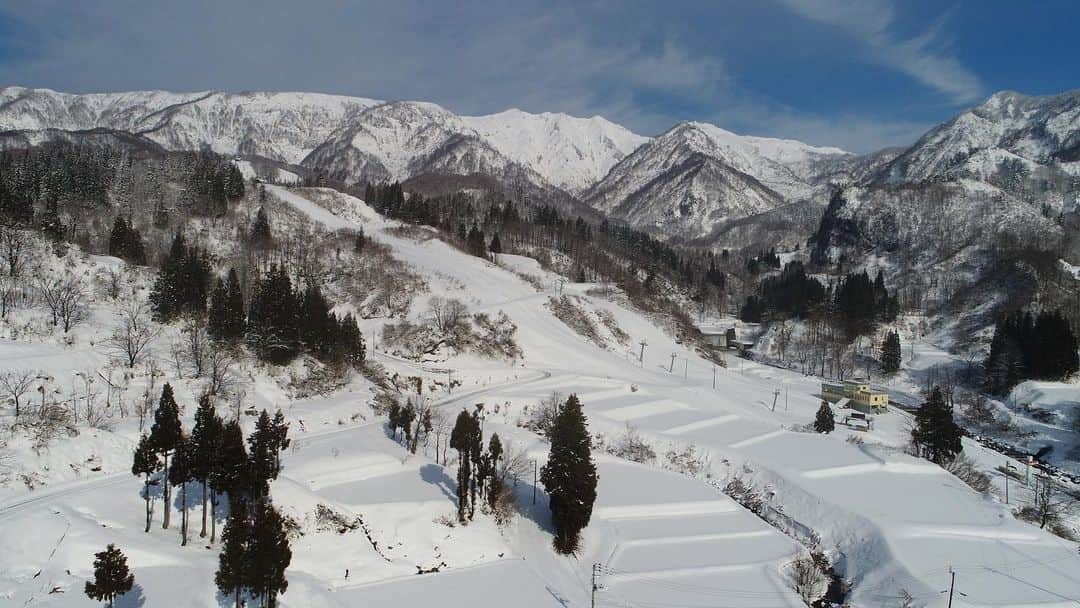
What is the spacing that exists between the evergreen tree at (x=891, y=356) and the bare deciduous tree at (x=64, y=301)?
102036 millimetres

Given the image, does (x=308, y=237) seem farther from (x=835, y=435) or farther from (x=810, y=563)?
(x=810, y=563)

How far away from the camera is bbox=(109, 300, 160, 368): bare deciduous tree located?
1624 inches

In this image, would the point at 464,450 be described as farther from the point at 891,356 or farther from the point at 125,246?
the point at 891,356

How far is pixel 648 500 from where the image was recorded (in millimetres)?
35969

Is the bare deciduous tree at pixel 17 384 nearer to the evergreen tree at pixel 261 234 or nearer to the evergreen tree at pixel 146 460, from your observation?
the evergreen tree at pixel 146 460

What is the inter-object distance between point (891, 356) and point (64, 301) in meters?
103

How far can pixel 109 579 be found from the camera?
17.5 metres

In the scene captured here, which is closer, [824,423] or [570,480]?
[570,480]

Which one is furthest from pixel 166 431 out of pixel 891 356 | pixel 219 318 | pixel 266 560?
pixel 891 356

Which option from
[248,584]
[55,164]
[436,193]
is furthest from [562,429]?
[436,193]

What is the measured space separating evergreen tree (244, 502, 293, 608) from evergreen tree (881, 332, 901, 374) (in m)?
97.5

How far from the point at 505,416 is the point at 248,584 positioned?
32.2 m

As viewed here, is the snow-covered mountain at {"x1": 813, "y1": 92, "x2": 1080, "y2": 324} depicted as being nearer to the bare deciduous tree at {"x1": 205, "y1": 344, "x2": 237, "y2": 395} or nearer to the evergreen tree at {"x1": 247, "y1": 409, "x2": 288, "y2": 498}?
the bare deciduous tree at {"x1": 205, "y1": 344, "x2": 237, "y2": 395}

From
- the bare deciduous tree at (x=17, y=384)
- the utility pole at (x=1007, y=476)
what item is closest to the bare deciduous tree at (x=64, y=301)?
the bare deciduous tree at (x=17, y=384)
